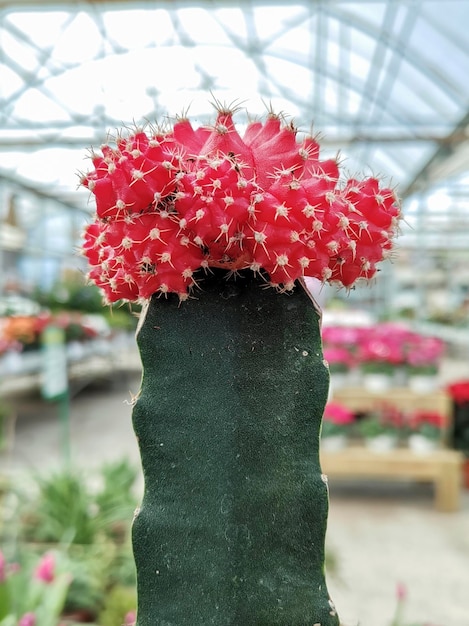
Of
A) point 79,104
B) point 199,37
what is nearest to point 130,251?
point 199,37

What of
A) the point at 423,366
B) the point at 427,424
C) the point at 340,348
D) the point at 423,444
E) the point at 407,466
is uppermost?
the point at 340,348

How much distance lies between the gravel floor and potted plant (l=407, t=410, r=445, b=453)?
307 millimetres

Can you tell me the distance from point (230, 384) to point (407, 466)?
2796 mm

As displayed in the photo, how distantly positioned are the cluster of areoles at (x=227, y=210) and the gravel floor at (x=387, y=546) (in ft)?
3.23

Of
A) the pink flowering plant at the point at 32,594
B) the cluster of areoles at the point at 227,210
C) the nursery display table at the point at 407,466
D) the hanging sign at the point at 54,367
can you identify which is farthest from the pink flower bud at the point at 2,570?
the nursery display table at the point at 407,466

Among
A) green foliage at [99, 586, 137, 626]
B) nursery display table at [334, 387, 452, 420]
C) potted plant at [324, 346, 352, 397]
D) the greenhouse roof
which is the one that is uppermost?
the greenhouse roof

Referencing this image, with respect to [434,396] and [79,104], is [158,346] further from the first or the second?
[79,104]

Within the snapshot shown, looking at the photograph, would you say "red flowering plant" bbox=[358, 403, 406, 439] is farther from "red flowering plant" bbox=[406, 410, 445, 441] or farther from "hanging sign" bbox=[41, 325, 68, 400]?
"hanging sign" bbox=[41, 325, 68, 400]

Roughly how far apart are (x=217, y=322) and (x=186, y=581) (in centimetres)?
24

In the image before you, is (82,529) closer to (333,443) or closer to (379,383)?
(333,443)

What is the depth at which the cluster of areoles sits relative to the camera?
19.3 inches

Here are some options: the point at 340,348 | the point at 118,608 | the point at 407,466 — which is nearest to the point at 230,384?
the point at 118,608

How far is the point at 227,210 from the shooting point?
484 millimetres

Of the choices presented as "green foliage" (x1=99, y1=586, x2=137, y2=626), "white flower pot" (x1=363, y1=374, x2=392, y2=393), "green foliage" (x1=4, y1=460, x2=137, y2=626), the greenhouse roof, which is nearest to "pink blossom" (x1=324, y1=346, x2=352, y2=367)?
"white flower pot" (x1=363, y1=374, x2=392, y2=393)
